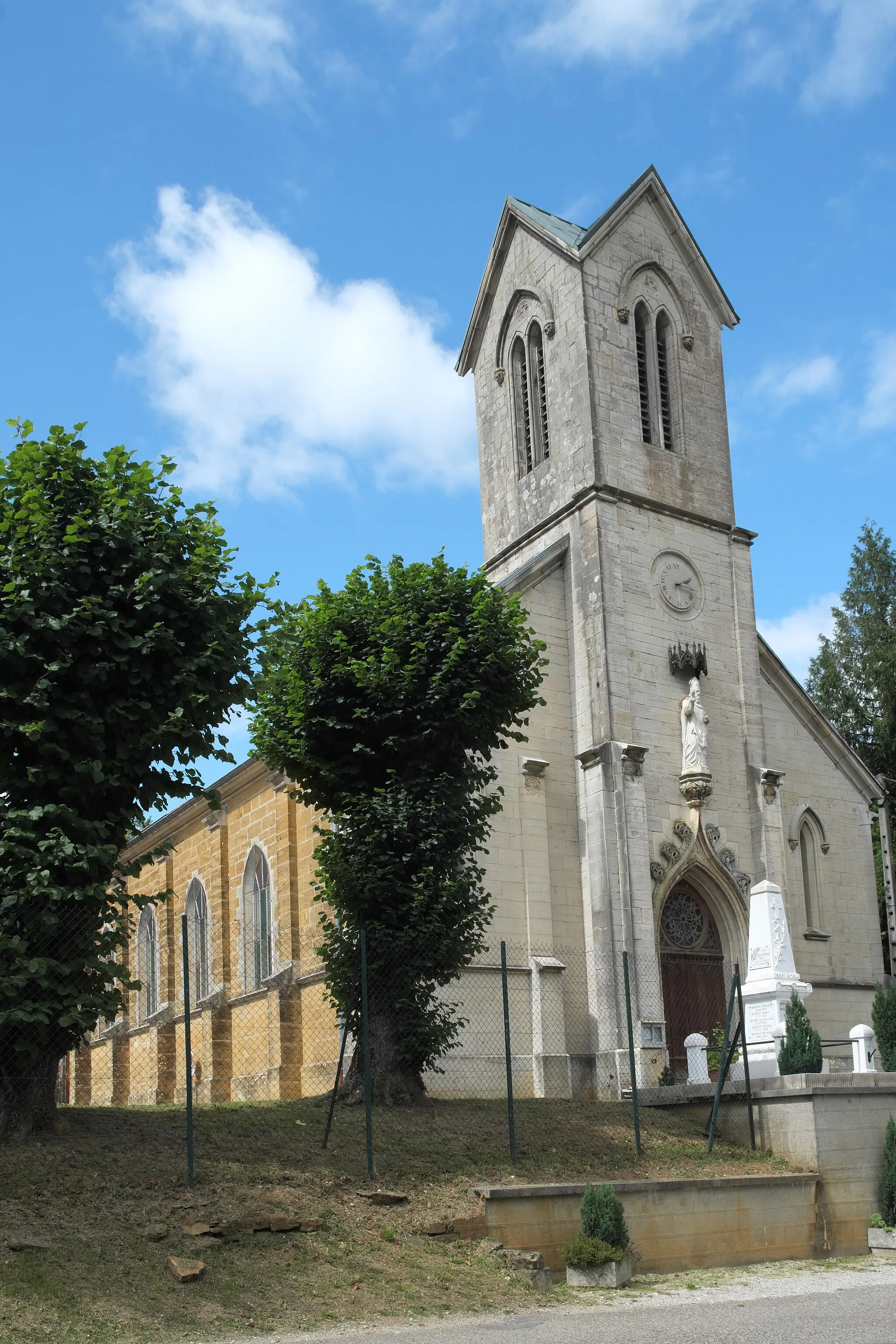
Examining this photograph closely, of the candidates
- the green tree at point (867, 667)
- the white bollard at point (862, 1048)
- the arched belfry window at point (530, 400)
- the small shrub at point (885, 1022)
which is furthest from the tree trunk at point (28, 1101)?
the green tree at point (867, 667)

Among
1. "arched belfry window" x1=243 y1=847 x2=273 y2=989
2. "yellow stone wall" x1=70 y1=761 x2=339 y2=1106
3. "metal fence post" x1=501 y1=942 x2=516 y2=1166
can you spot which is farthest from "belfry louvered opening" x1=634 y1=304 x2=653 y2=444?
"metal fence post" x1=501 y1=942 x2=516 y2=1166

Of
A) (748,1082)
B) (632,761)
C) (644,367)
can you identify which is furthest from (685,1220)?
(644,367)

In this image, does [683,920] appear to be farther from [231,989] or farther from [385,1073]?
[231,989]

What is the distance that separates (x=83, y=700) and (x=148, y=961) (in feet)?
82.4

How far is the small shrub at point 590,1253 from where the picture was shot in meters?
13.4

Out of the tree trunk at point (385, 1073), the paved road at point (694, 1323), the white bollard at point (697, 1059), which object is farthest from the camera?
the white bollard at point (697, 1059)

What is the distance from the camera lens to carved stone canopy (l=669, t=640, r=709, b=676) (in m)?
27.3

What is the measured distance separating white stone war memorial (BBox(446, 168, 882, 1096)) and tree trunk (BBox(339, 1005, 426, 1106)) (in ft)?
12.9

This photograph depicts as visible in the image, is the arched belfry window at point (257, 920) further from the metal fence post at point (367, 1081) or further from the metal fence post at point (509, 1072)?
the metal fence post at point (367, 1081)

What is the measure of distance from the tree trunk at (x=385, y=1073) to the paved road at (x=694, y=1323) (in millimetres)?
5311

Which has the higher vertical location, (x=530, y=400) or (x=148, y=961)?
(x=530, y=400)

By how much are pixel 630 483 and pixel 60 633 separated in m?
16.2

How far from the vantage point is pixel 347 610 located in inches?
806

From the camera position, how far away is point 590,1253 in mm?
13398
